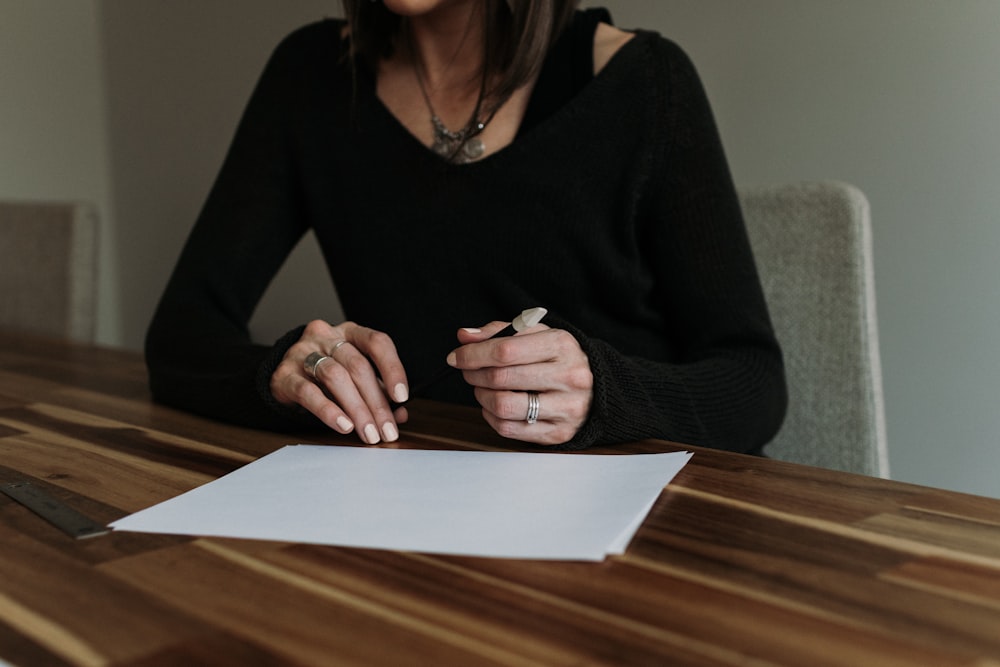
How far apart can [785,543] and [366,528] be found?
0.24m

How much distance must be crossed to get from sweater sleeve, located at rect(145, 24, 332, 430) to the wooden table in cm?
36

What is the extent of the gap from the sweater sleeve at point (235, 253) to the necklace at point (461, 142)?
0.75 ft

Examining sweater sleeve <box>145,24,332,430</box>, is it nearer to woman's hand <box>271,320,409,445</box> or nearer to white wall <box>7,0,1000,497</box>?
woman's hand <box>271,320,409,445</box>

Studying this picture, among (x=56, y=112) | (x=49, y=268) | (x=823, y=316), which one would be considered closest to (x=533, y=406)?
(x=823, y=316)

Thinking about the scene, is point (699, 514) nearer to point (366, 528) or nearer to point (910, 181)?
point (366, 528)

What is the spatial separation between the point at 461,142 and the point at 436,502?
668 millimetres

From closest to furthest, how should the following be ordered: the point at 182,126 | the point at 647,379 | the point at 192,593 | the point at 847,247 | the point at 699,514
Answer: the point at 192,593, the point at 699,514, the point at 647,379, the point at 847,247, the point at 182,126

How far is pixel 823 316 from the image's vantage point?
1.17 metres

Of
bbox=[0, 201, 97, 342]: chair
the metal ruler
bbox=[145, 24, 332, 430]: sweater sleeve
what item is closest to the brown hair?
bbox=[145, 24, 332, 430]: sweater sleeve

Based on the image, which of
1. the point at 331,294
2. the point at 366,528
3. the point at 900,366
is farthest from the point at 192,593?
the point at 331,294

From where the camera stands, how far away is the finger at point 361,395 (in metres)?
0.81

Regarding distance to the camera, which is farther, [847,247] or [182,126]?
[182,126]

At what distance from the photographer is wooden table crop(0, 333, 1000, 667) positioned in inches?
16.1

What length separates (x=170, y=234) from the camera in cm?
332
